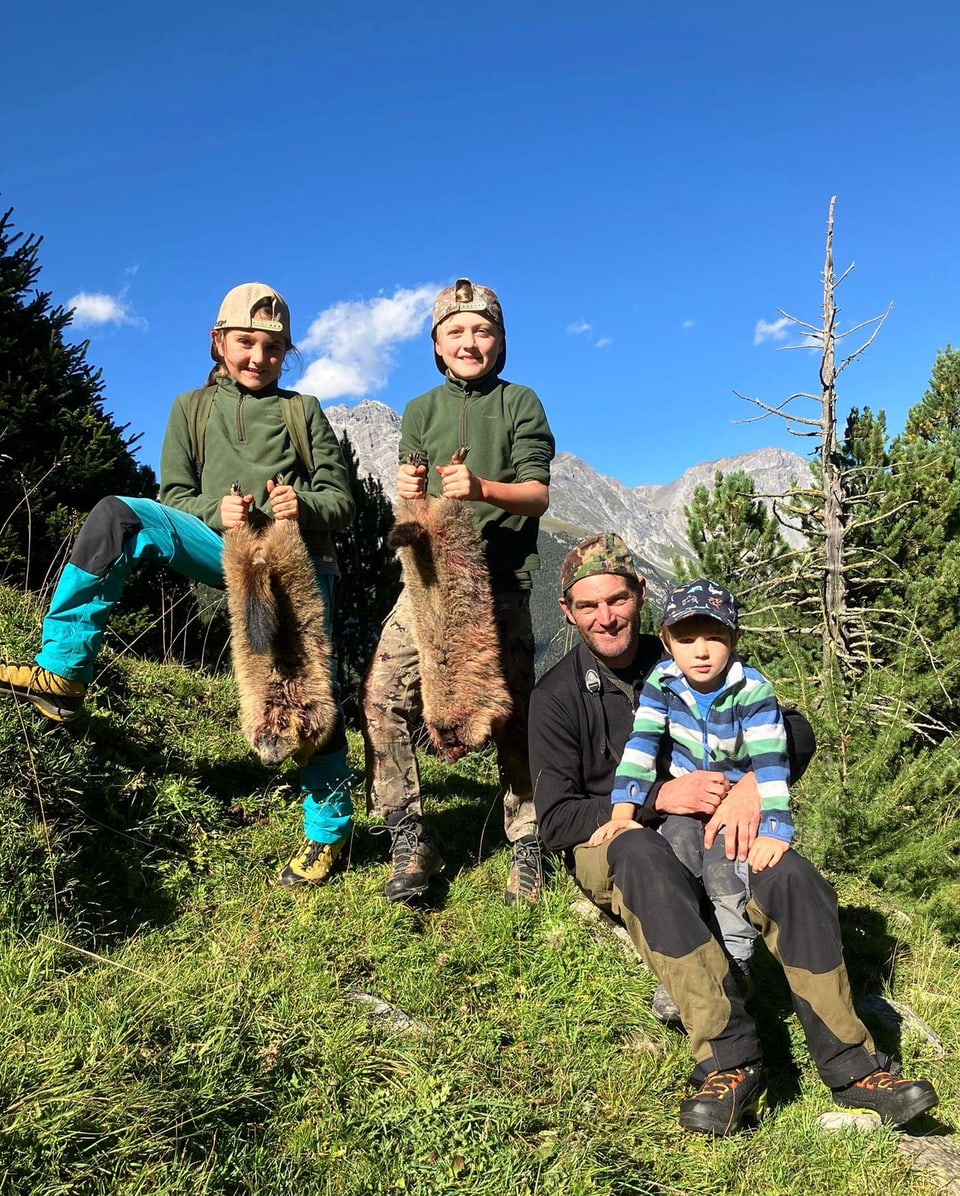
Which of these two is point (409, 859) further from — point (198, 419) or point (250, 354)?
point (250, 354)

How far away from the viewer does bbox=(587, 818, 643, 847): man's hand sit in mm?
3299

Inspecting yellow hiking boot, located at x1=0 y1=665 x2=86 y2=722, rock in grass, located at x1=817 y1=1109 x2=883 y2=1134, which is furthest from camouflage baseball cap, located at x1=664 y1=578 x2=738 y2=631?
yellow hiking boot, located at x1=0 y1=665 x2=86 y2=722

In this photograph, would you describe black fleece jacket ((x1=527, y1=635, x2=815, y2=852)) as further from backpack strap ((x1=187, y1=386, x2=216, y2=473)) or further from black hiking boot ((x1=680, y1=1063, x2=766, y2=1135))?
backpack strap ((x1=187, y1=386, x2=216, y2=473))

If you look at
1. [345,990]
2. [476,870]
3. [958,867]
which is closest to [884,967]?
[958,867]

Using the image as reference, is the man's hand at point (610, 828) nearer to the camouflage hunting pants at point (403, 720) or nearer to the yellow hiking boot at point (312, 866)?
the camouflage hunting pants at point (403, 720)

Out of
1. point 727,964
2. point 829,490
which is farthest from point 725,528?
point 727,964

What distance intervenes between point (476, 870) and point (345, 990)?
1.31m

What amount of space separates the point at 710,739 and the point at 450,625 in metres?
1.27

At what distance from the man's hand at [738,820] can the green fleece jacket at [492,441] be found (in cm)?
160

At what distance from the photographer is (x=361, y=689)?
13.7 ft

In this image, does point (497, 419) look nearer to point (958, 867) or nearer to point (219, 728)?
point (219, 728)

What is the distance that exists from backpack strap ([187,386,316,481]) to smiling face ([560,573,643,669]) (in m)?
1.46

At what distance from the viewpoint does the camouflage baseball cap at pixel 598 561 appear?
12.0 feet

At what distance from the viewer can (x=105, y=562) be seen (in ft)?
11.2
